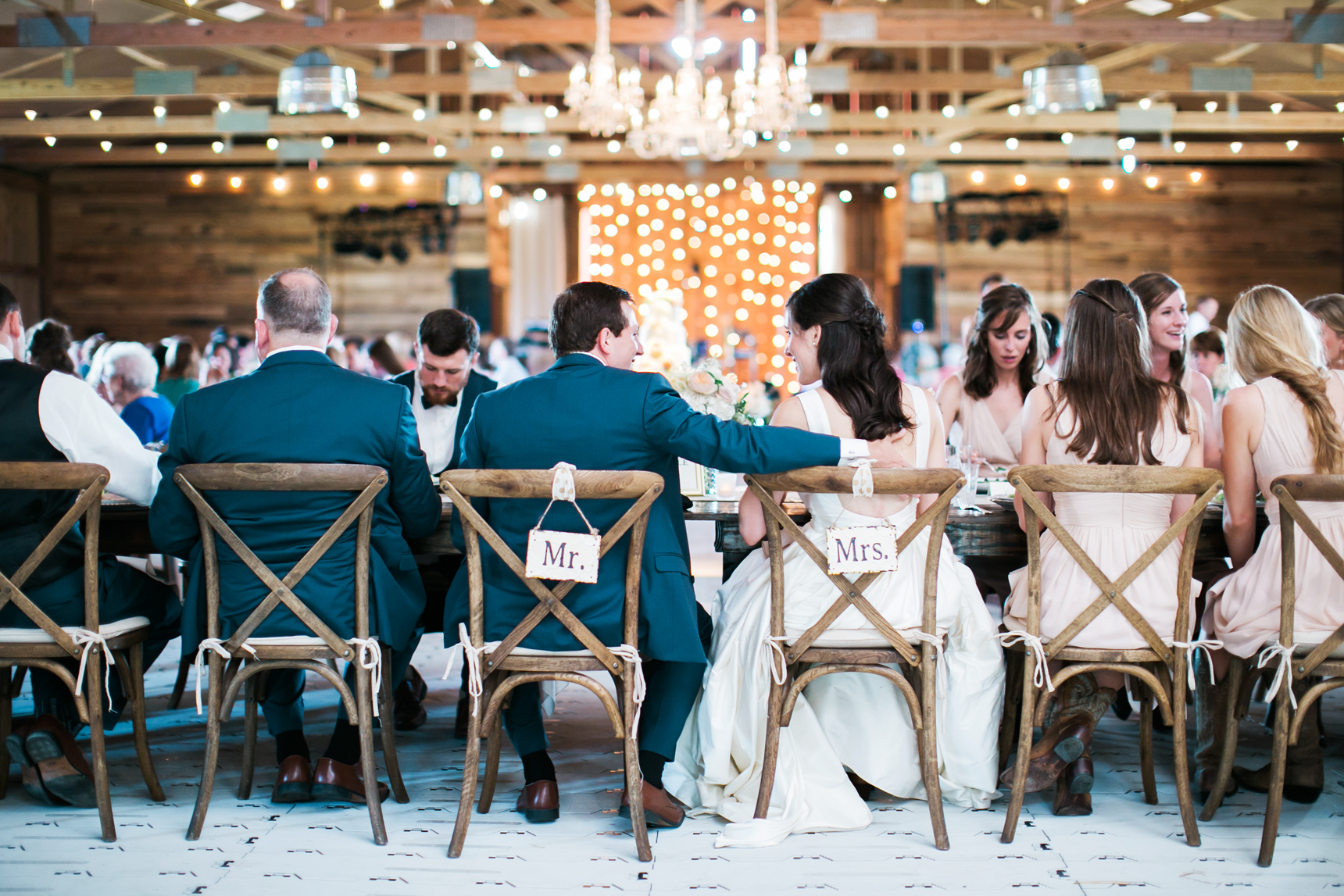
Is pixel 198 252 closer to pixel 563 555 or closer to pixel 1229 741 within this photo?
pixel 563 555

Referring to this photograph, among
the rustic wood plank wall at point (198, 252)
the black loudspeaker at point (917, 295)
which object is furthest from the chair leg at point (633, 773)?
the rustic wood plank wall at point (198, 252)

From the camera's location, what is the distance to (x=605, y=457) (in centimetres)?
256

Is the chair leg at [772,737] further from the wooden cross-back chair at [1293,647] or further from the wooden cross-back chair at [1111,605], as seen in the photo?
the wooden cross-back chair at [1293,647]

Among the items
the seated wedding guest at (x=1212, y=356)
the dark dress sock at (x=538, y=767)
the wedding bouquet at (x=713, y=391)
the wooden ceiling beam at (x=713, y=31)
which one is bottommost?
the dark dress sock at (x=538, y=767)

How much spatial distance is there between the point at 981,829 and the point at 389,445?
1.70m

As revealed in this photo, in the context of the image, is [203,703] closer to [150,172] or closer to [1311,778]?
[1311,778]

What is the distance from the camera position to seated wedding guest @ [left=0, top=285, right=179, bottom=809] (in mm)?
2711

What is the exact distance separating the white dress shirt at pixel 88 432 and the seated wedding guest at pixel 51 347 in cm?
134

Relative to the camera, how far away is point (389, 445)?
2.72 meters

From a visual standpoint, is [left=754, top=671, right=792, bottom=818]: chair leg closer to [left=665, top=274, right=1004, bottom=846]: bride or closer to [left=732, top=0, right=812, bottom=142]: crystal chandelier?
[left=665, top=274, right=1004, bottom=846]: bride

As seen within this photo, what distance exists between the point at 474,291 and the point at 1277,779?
11935 mm

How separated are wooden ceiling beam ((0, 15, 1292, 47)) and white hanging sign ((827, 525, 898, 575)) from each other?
5.79 meters

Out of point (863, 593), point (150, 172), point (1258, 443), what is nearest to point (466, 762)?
point (863, 593)

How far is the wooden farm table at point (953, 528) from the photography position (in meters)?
2.93
